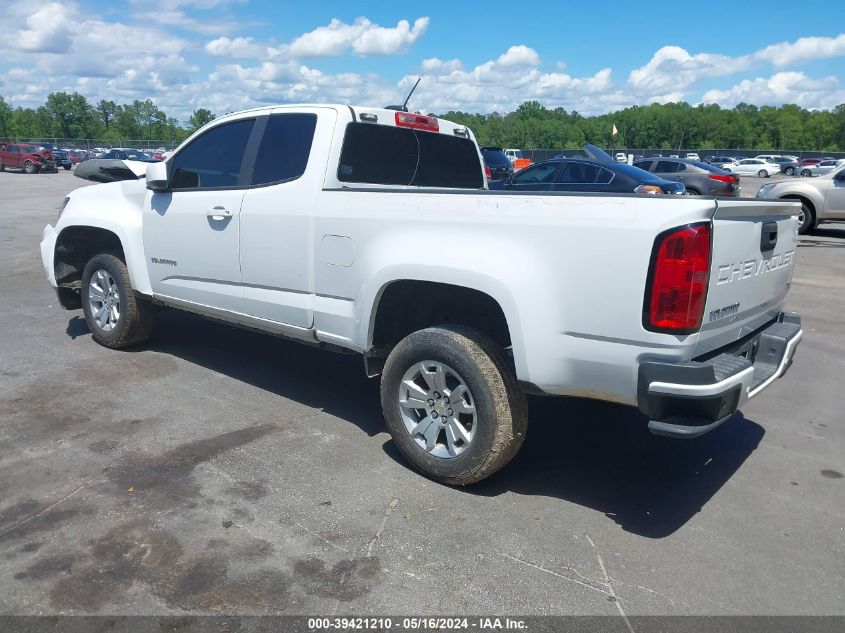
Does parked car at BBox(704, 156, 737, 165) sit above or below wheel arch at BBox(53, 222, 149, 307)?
below

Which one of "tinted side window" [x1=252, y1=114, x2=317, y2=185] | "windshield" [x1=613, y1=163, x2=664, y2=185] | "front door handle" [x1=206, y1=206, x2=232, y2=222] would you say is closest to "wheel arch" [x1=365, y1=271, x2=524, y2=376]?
"tinted side window" [x1=252, y1=114, x2=317, y2=185]

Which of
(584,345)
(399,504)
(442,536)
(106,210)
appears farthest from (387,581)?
(106,210)

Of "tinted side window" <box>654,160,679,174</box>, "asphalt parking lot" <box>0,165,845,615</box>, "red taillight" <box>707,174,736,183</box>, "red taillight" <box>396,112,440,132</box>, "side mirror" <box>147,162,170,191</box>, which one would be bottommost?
"asphalt parking lot" <box>0,165,845,615</box>

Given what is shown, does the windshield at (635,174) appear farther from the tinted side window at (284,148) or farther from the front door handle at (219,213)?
the front door handle at (219,213)

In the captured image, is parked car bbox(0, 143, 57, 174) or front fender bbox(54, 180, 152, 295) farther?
parked car bbox(0, 143, 57, 174)

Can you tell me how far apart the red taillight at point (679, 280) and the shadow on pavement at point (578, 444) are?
112 cm

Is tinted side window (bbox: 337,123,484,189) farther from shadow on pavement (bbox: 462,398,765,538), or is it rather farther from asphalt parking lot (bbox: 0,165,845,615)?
shadow on pavement (bbox: 462,398,765,538)

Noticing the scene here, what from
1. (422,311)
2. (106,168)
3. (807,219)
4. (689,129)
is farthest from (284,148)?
(689,129)

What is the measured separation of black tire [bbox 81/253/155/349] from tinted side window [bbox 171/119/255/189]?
1031mm

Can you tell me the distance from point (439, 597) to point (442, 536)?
1.60ft

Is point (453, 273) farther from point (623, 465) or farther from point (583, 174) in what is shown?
point (583, 174)

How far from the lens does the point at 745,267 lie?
3537 mm

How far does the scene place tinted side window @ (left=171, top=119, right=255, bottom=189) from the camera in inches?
202

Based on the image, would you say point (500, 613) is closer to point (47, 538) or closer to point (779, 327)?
point (47, 538)
